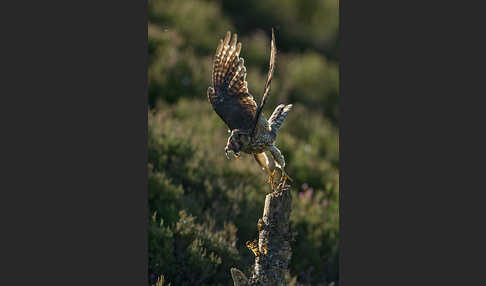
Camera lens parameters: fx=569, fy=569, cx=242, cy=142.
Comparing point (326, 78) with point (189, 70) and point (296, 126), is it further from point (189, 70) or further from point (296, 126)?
point (189, 70)

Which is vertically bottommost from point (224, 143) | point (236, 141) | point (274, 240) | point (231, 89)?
point (274, 240)

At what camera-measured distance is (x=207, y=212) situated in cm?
641

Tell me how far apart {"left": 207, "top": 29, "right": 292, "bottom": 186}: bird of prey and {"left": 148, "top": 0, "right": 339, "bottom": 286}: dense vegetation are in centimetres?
49

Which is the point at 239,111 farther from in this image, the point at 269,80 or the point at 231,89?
the point at 269,80

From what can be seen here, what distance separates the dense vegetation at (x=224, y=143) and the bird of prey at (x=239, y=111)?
0.49 m

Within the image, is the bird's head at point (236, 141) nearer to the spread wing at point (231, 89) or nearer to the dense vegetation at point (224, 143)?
the spread wing at point (231, 89)

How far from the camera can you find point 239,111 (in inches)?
162

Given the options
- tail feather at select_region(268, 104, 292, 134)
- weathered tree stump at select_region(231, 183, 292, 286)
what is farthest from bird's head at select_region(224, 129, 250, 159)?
weathered tree stump at select_region(231, 183, 292, 286)

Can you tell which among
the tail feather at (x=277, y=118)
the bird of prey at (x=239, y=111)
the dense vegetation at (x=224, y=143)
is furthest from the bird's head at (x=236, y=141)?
the dense vegetation at (x=224, y=143)

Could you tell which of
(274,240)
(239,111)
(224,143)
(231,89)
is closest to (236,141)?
(239,111)

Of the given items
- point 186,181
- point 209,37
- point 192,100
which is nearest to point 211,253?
point 186,181

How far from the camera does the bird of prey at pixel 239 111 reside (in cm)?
397

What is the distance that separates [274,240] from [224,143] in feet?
13.0

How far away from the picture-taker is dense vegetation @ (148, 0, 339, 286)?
5.77m
